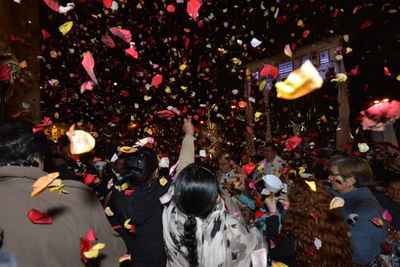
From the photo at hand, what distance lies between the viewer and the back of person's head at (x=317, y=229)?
78.9 inches

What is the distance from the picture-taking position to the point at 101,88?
1655 centimetres

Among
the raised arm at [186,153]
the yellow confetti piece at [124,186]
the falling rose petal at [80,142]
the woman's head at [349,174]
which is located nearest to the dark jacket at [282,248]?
the woman's head at [349,174]

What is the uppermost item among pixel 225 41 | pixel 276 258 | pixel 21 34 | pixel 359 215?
pixel 225 41

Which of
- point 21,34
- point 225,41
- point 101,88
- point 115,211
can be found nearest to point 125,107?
point 101,88

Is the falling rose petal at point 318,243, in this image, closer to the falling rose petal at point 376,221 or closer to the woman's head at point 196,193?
the falling rose petal at point 376,221

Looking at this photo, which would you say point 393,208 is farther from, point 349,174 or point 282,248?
point 282,248

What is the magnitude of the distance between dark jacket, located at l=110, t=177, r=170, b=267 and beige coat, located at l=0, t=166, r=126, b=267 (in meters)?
0.48

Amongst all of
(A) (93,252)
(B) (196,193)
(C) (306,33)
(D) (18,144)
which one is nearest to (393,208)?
(B) (196,193)

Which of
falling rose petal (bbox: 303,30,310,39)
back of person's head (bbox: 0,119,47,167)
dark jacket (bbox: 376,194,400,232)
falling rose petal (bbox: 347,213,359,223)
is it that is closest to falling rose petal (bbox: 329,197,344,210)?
falling rose petal (bbox: 347,213,359,223)

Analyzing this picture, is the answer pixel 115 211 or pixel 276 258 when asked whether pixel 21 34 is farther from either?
pixel 276 258

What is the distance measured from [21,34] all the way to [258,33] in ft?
24.9

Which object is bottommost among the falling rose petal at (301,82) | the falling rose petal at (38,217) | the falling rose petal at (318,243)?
the falling rose petal at (318,243)

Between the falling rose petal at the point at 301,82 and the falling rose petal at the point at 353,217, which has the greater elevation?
the falling rose petal at the point at 301,82

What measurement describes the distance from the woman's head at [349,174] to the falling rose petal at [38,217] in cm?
243
